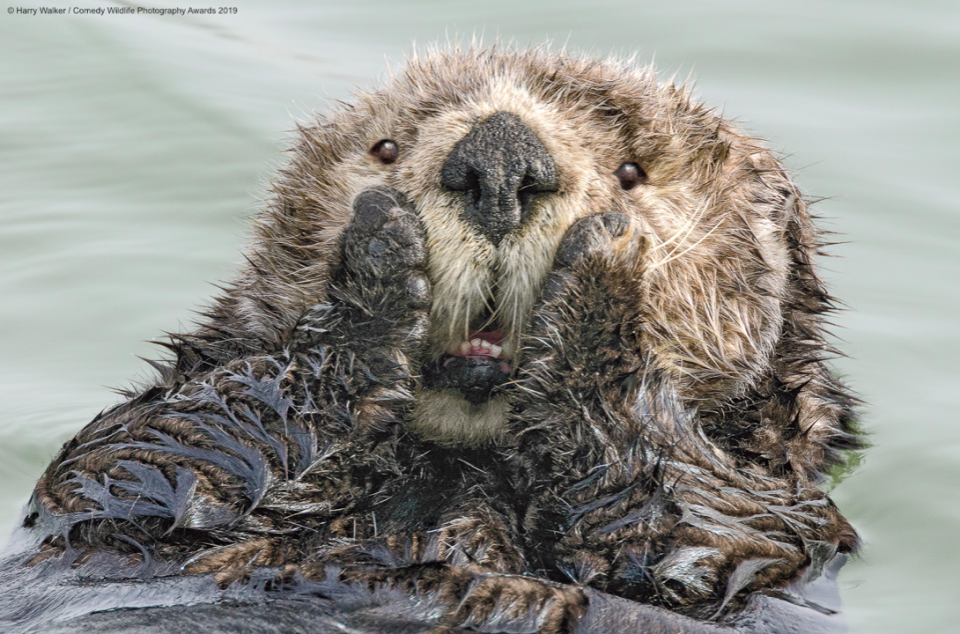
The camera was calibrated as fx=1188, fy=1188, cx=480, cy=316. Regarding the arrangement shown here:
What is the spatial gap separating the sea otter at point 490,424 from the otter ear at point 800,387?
2cm

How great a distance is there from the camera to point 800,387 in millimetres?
3504

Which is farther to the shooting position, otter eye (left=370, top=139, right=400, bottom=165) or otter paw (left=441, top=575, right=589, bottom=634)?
otter eye (left=370, top=139, right=400, bottom=165)

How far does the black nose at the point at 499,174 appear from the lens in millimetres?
2912

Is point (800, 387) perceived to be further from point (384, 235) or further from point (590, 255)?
point (384, 235)

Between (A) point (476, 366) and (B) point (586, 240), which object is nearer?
(B) point (586, 240)

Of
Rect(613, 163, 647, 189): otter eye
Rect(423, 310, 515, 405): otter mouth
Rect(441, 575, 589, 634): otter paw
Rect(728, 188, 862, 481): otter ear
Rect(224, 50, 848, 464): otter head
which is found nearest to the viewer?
Rect(441, 575, 589, 634): otter paw

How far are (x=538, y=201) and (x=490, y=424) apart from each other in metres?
0.64

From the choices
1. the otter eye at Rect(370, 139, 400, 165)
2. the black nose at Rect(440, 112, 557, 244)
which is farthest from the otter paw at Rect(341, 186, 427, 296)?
the otter eye at Rect(370, 139, 400, 165)

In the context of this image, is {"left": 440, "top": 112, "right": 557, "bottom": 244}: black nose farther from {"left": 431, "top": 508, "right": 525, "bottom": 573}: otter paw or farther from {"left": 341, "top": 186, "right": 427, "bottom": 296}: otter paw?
{"left": 431, "top": 508, "right": 525, "bottom": 573}: otter paw

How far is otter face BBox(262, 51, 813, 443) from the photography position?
9.87 feet

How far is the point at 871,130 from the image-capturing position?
6793 millimetres

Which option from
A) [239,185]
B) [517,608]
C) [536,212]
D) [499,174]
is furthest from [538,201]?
[239,185]

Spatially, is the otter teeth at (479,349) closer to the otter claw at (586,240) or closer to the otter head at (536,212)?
the otter head at (536,212)

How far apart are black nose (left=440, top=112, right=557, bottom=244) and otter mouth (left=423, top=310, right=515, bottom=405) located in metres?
0.34
